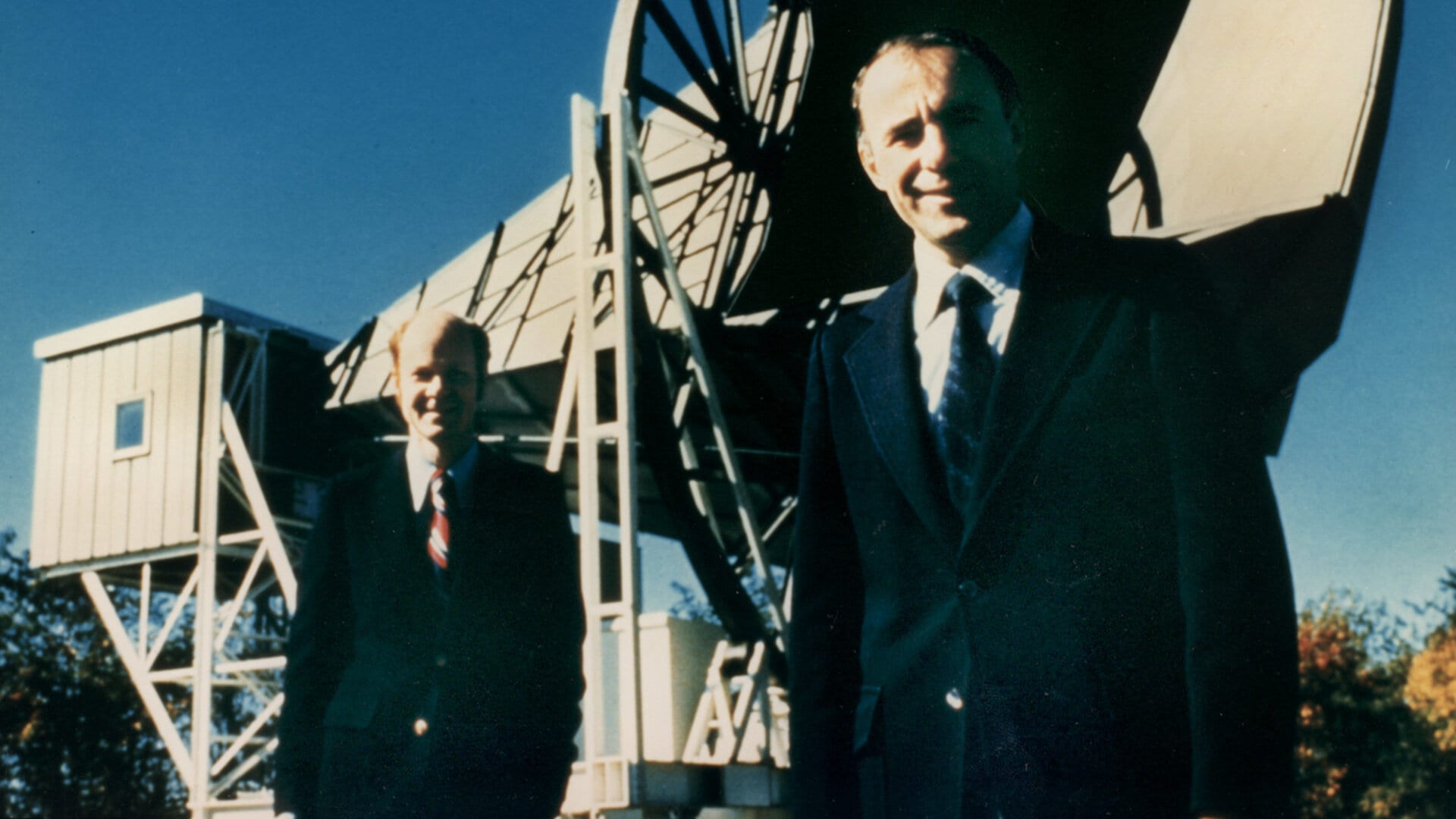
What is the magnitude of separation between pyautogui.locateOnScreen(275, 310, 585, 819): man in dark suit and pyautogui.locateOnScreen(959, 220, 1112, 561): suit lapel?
1927 millimetres

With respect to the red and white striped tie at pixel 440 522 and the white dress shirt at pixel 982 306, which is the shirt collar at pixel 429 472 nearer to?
the red and white striped tie at pixel 440 522

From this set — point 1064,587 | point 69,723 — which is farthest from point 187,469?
point 69,723

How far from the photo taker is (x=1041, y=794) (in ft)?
6.70

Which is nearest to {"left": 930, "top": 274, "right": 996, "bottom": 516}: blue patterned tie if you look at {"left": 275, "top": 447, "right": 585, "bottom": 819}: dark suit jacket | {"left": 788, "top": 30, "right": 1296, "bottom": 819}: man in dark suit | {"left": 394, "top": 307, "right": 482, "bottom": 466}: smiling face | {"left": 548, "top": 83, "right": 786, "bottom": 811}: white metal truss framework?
{"left": 788, "top": 30, "right": 1296, "bottom": 819}: man in dark suit

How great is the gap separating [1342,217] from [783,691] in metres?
5.78

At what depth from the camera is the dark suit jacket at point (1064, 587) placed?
78.8 inches

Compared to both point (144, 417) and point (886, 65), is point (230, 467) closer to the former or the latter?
point (144, 417)

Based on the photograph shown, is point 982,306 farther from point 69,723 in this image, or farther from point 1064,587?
point 69,723

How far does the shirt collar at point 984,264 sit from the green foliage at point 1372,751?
154 ft

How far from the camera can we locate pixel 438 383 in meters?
3.93

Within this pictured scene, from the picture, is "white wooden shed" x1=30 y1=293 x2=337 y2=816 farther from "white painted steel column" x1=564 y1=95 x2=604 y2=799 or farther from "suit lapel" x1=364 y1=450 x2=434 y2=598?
"suit lapel" x1=364 y1=450 x2=434 y2=598

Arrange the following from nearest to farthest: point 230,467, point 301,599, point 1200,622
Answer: point 1200,622
point 301,599
point 230,467

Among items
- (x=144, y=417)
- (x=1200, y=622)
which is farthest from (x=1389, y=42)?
(x=144, y=417)

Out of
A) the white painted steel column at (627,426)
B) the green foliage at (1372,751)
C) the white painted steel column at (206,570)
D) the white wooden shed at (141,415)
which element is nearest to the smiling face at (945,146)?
the white painted steel column at (627,426)
